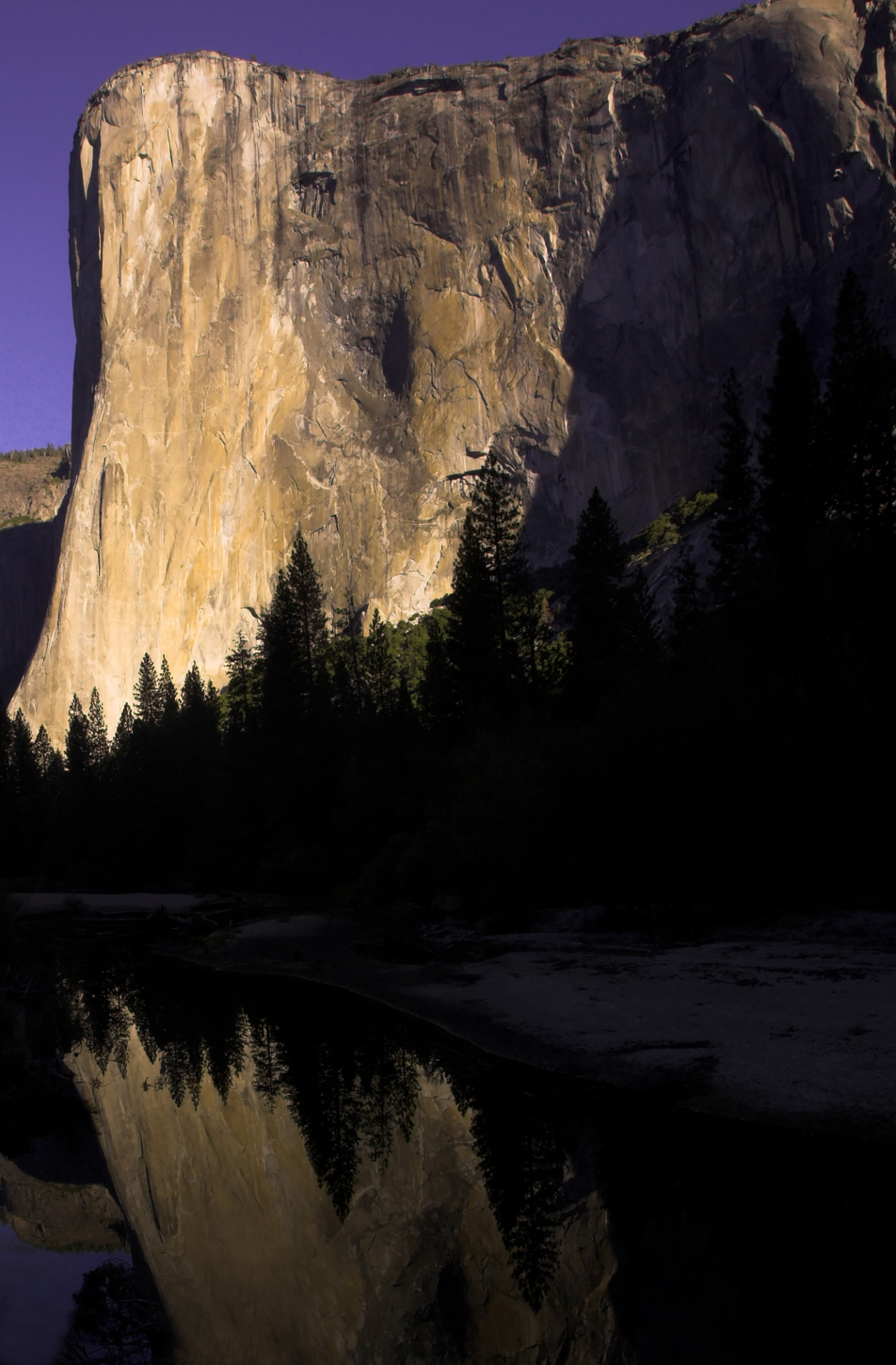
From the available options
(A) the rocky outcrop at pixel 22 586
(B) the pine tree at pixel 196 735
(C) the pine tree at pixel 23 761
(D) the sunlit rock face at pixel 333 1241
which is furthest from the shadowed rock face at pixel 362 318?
(D) the sunlit rock face at pixel 333 1241

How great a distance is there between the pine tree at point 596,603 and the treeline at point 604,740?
0.34 feet

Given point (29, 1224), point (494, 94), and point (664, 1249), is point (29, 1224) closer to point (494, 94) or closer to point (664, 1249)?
point (664, 1249)

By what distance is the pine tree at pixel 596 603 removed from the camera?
136 feet

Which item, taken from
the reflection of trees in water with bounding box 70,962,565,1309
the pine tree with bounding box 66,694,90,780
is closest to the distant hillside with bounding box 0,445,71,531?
the pine tree with bounding box 66,694,90,780

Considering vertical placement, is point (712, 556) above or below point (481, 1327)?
above

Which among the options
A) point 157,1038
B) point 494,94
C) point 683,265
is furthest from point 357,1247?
point 494,94

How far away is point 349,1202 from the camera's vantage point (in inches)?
427

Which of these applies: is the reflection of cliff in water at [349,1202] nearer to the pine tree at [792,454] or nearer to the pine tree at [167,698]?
the pine tree at [792,454]

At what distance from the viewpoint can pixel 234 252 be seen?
118 meters

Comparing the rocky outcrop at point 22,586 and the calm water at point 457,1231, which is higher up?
the rocky outcrop at point 22,586

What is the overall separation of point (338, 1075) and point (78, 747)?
72706mm

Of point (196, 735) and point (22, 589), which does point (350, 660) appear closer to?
point (196, 735)

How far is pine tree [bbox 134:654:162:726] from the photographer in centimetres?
9394

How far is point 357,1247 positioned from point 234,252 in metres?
127
